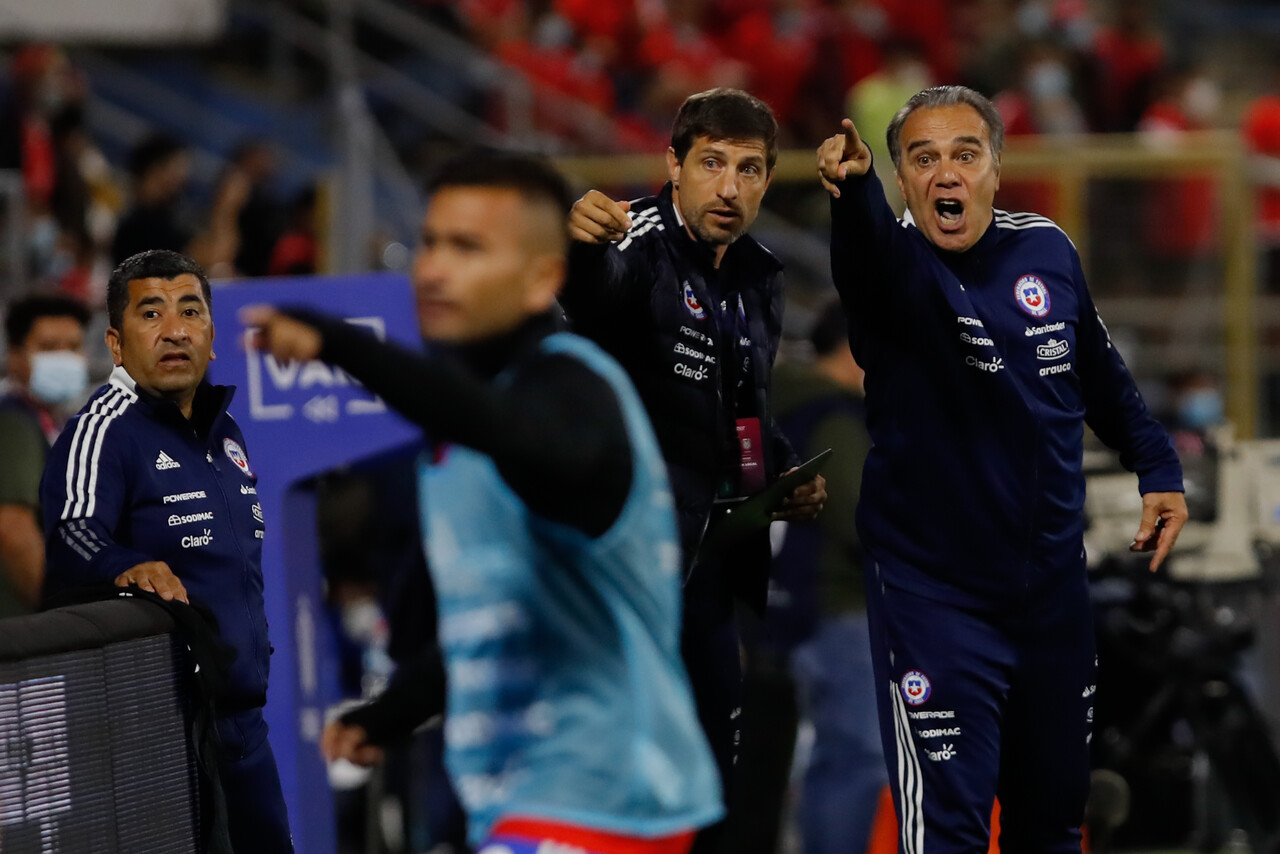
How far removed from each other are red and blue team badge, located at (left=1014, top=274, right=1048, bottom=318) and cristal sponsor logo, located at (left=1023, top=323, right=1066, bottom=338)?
0.03 metres

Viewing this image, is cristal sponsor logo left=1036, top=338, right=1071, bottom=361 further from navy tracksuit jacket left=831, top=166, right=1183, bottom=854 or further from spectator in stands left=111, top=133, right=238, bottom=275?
spectator in stands left=111, top=133, right=238, bottom=275

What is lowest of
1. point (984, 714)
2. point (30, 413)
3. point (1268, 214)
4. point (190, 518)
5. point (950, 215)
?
point (984, 714)

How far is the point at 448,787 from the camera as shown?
9.29 metres

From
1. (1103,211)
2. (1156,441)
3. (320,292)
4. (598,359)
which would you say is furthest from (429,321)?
(1103,211)

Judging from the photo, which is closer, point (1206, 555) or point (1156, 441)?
point (1156, 441)

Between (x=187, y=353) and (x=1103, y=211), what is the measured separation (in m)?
7.73

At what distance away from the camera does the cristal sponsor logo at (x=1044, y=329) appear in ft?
17.1

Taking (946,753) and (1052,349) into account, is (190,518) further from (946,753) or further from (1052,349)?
(1052,349)

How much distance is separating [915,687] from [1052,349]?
0.99m

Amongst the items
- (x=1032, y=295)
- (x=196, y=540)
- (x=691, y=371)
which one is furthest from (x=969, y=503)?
(x=196, y=540)

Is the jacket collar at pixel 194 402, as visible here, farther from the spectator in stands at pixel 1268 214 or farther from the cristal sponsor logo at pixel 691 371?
the spectator in stands at pixel 1268 214

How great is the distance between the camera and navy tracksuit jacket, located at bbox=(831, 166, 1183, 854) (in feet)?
16.7

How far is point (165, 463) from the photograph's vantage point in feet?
18.2

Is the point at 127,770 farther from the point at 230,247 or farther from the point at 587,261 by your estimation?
the point at 230,247
